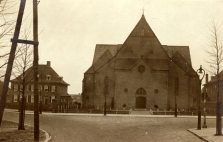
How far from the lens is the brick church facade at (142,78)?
54688mm

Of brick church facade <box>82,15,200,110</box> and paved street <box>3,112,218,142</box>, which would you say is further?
brick church facade <box>82,15,200,110</box>

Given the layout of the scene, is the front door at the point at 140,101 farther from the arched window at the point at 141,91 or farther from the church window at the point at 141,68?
the church window at the point at 141,68

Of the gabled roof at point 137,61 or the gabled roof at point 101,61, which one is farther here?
the gabled roof at point 101,61

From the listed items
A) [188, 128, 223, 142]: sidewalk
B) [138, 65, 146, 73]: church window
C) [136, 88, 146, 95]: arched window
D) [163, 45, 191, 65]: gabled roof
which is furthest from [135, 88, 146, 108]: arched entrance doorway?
[188, 128, 223, 142]: sidewalk

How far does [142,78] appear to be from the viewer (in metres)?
55.0

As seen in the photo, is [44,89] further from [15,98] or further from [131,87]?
[131,87]

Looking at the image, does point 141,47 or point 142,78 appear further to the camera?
point 141,47

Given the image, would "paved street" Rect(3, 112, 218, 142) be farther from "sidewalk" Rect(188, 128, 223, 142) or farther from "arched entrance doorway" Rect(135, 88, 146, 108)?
"arched entrance doorway" Rect(135, 88, 146, 108)

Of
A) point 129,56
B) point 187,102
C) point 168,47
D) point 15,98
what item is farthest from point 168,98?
point 15,98

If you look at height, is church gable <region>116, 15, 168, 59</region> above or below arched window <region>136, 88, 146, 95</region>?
above

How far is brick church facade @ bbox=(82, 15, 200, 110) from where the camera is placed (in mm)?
54688

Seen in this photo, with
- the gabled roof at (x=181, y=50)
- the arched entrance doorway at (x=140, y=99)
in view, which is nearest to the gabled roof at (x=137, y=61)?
the arched entrance doorway at (x=140, y=99)

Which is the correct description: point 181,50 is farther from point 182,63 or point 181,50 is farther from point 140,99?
point 140,99


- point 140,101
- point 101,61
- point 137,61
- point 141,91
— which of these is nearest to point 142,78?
point 141,91
